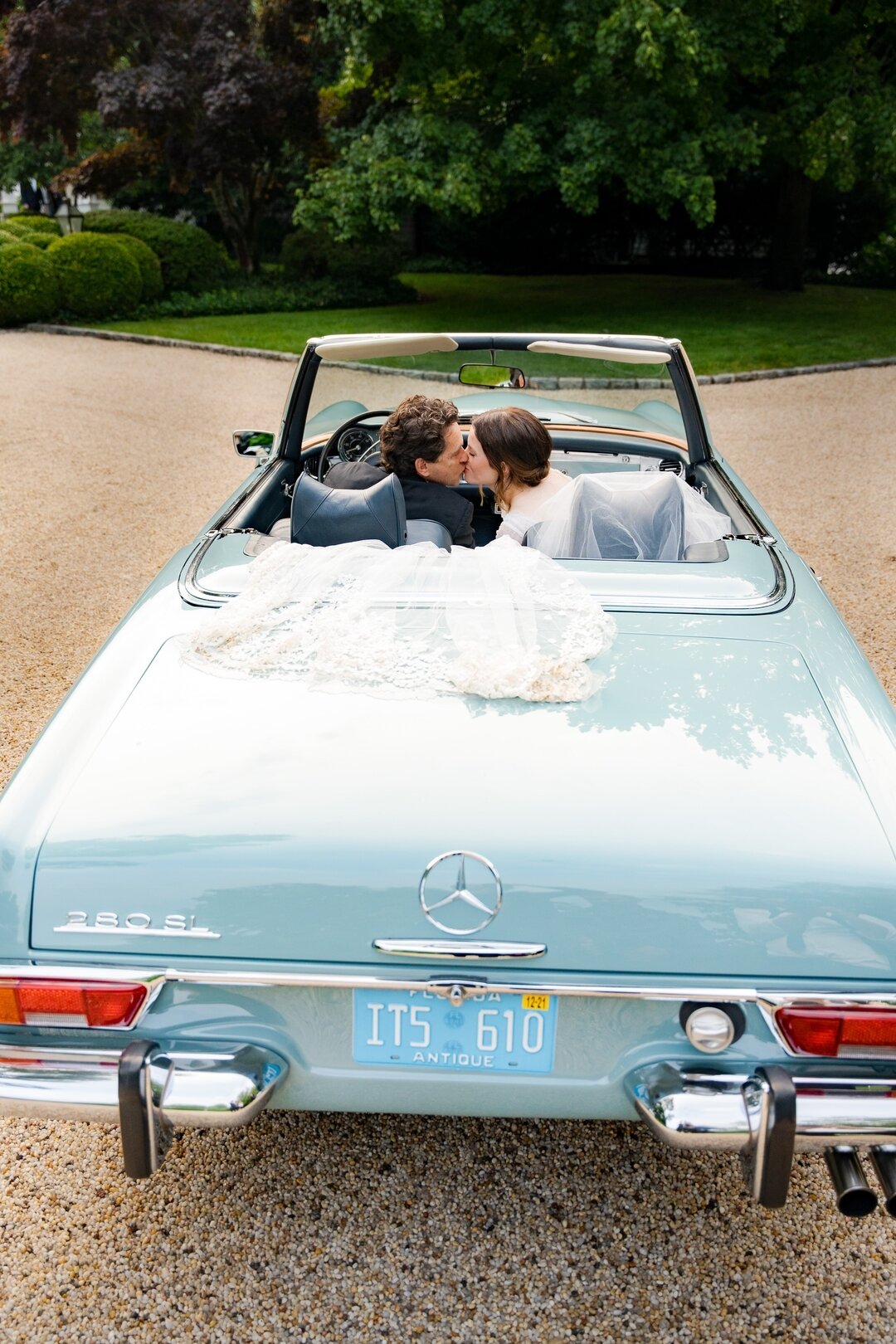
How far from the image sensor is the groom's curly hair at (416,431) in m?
3.01

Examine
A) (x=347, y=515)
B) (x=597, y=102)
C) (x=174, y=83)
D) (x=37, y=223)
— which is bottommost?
(x=347, y=515)

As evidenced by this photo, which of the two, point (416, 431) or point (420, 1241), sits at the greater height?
point (416, 431)

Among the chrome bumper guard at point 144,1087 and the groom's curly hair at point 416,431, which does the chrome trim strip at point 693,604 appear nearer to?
the groom's curly hair at point 416,431

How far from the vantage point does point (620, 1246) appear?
2.06 metres

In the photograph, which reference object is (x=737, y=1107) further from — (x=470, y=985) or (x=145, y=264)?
(x=145, y=264)

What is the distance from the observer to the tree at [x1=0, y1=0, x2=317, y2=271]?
17.2m

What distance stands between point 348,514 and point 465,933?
4.40ft

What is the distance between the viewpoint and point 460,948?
1632 millimetres

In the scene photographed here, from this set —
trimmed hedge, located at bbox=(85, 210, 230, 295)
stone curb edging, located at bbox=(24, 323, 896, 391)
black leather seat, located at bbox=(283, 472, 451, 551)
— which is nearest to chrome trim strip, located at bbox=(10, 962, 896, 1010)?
black leather seat, located at bbox=(283, 472, 451, 551)

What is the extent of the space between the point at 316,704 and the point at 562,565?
803mm

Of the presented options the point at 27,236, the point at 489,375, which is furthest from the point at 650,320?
the point at 489,375

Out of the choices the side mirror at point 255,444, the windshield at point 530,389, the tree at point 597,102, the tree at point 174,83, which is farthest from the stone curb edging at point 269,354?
the side mirror at point 255,444

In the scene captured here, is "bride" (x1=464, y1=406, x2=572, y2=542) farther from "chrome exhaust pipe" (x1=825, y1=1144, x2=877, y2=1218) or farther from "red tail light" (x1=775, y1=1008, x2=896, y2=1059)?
"chrome exhaust pipe" (x1=825, y1=1144, x2=877, y2=1218)

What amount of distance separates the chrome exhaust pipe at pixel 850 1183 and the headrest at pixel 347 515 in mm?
1652
